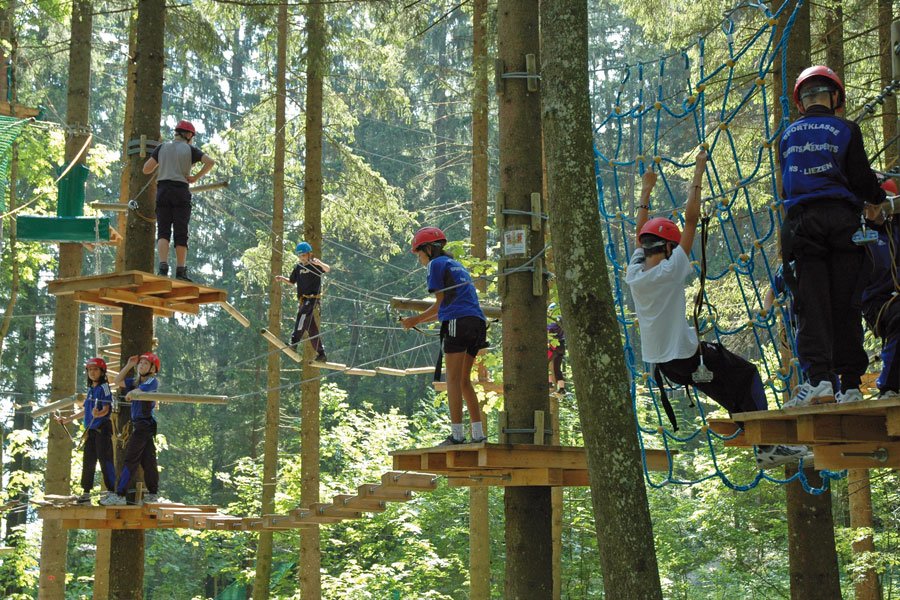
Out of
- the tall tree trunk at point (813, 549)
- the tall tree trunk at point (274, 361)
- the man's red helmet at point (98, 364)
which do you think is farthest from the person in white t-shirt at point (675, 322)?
the tall tree trunk at point (274, 361)

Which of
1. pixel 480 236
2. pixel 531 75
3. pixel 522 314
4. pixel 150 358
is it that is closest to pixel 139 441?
pixel 150 358

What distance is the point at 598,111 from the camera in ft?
102

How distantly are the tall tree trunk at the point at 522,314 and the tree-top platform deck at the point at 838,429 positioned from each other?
5.49 ft

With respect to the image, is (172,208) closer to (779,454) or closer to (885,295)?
(779,454)

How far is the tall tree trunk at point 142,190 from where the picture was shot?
772 cm

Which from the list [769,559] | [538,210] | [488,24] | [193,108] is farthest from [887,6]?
[193,108]

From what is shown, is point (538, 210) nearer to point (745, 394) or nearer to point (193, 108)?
point (745, 394)

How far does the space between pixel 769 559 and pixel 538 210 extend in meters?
11.4

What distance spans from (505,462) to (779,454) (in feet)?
4.47

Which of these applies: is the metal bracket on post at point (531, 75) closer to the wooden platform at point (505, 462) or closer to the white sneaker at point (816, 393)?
the wooden platform at point (505, 462)

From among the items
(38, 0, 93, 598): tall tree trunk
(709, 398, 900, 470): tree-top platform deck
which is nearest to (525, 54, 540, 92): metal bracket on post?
(709, 398, 900, 470): tree-top platform deck

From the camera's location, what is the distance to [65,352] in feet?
34.0

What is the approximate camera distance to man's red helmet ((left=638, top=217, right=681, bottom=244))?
4.90m

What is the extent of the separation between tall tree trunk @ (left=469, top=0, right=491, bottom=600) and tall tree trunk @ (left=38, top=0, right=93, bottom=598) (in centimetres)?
399
